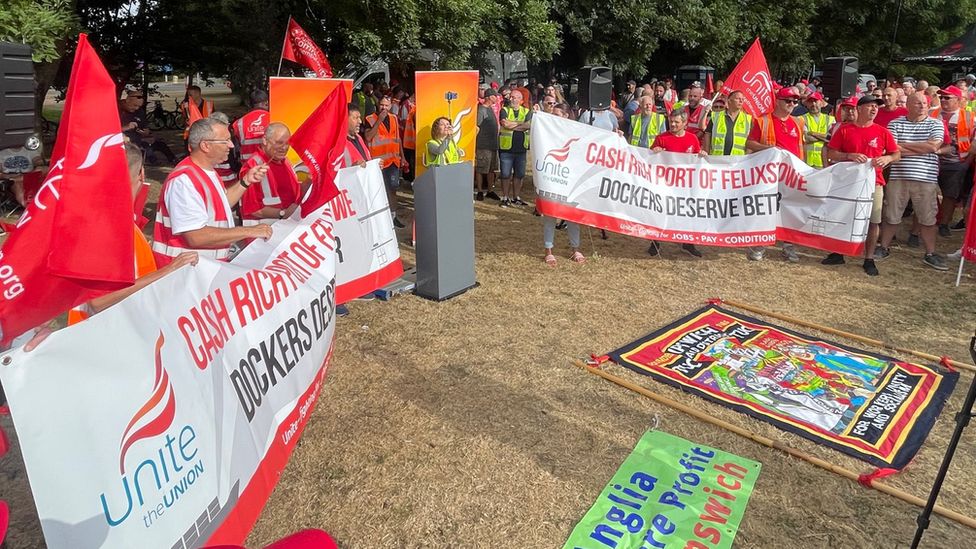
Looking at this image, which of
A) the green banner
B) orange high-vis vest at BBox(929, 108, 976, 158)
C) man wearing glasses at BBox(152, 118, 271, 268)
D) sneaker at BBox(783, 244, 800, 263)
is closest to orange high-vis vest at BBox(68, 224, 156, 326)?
man wearing glasses at BBox(152, 118, 271, 268)

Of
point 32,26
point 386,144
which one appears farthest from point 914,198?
point 32,26

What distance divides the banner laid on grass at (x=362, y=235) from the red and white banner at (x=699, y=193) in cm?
202

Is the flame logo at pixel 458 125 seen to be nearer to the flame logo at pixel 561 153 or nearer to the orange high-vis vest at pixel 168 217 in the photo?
the flame logo at pixel 561 153

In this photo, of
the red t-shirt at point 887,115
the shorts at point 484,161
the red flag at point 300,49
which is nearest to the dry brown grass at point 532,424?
the red t-shirt at point 887,115

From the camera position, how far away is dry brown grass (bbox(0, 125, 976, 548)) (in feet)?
11.3

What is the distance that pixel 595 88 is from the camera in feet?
32.8

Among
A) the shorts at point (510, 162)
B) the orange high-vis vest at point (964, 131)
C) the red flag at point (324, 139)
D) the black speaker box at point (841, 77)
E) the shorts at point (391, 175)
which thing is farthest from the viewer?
the black speaker box at point (841, 77)

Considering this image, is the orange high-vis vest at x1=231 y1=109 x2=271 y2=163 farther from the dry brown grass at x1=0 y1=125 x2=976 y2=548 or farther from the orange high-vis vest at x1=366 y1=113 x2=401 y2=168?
the dry brown grass at x1=0 y1=125 x2=976 y2=548

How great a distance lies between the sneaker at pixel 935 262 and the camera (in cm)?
801

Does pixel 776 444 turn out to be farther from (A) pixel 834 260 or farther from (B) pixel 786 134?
(B) pixel 786 134

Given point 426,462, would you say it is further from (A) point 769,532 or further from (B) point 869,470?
(B) point 869,470

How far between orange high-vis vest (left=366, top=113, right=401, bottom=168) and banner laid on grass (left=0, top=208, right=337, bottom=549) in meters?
6.50

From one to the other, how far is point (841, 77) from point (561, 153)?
8.18 m

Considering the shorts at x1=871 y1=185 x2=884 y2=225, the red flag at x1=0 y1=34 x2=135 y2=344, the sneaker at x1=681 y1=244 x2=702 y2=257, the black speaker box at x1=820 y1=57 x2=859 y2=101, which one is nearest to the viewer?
the red flag at x1=0 y1=34 x2=135 y2=344
